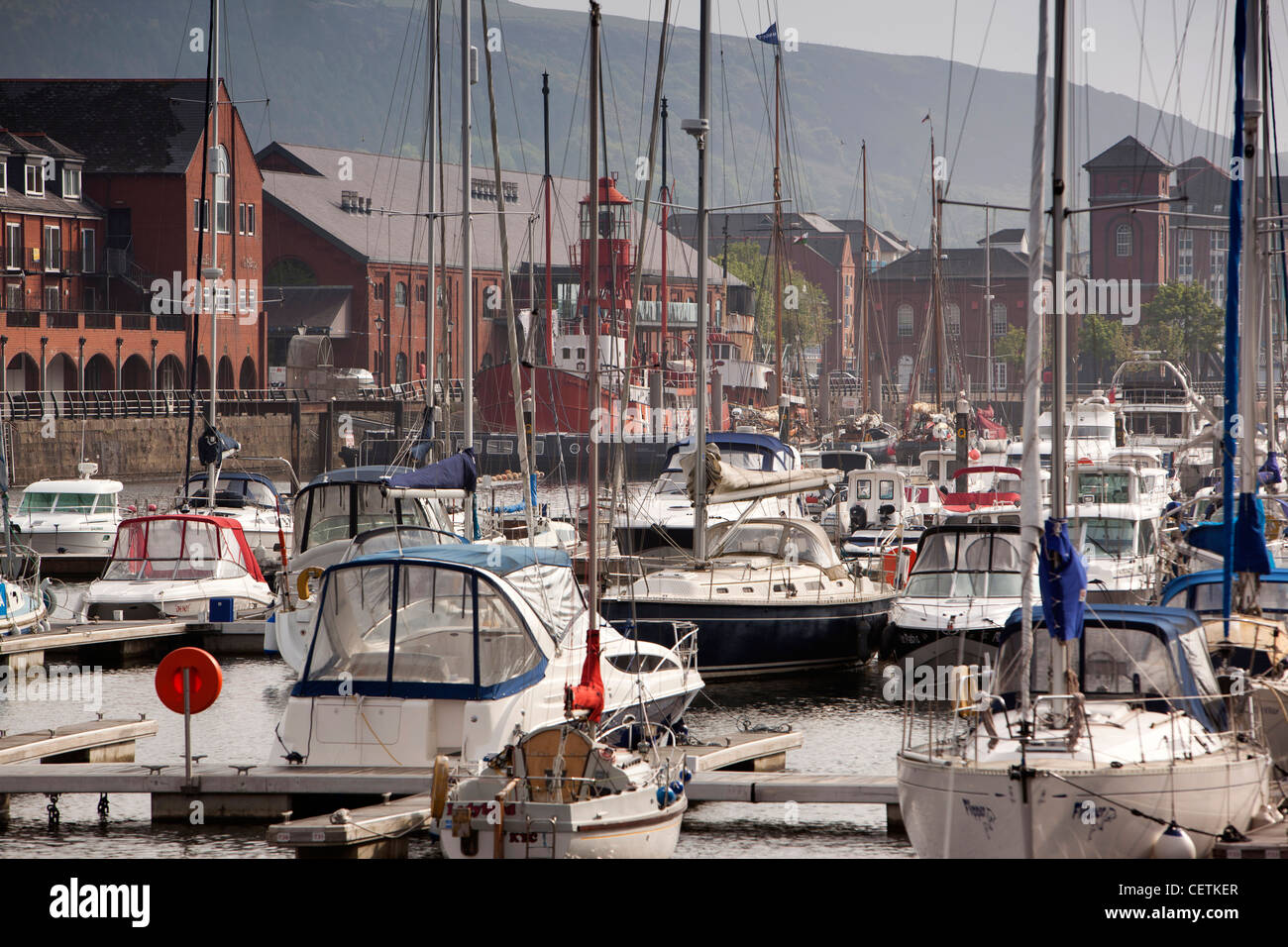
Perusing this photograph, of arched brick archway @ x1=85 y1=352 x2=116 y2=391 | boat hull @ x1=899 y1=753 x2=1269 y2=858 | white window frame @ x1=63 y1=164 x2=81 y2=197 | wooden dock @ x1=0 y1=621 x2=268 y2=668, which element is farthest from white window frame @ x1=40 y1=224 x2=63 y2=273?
boat hull @ x1=899 y1=753 x2=1269 y2=858

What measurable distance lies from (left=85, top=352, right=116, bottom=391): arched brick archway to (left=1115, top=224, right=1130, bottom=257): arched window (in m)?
84.0

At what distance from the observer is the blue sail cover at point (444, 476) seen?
22078 millimetres

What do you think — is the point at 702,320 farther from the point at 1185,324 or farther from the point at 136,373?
the point at 1185,324

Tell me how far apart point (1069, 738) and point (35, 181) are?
74.6 metres

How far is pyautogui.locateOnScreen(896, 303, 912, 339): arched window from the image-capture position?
5541 inches

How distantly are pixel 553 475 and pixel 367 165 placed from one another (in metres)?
54.3

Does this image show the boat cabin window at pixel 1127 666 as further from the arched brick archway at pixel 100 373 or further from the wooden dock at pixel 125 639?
the arched brick archway at pixel 100 373

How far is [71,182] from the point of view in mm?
79062

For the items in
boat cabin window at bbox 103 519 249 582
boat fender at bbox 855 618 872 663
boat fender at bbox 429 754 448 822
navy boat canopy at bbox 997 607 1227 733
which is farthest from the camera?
boat cabin window at bbox 103 519 249 582

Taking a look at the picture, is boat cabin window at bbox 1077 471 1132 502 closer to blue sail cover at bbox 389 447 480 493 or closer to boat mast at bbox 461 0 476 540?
boat mast at bbox 461 0 476 540

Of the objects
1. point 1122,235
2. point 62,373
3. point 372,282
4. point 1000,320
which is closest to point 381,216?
point 372,282

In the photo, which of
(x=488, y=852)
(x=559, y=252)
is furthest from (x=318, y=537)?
(x=559, y=252)

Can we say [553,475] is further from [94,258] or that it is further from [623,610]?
[623,610]

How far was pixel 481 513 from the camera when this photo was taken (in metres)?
33.4
